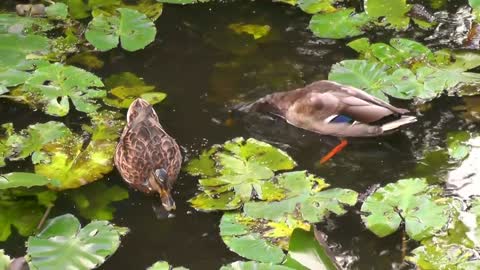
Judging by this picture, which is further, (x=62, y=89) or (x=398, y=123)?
(x=62, y=89)

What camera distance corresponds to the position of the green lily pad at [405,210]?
4.83m

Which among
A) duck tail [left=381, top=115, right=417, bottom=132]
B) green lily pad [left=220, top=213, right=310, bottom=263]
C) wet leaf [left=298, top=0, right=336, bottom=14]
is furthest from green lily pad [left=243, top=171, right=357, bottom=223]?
wet leaf [left=298, top=0, right=336, bottom=14]

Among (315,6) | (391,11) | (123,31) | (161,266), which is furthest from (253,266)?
(391,11)

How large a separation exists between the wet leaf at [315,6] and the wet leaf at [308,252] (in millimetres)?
3333

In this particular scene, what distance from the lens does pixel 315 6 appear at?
6965mm

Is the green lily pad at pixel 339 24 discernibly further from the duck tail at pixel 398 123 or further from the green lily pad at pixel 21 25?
the green lily pad at pixel 21 25

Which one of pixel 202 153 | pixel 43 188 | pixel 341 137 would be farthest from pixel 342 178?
pixel 43 188

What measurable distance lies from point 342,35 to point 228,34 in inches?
39.6

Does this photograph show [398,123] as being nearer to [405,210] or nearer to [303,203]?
[405,210]

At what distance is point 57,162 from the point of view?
542cm

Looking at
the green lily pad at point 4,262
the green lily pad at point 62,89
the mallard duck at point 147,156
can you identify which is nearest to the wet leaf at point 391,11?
the mallard duck at point 147,156

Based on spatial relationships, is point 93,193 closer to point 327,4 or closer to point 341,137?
point 341,137

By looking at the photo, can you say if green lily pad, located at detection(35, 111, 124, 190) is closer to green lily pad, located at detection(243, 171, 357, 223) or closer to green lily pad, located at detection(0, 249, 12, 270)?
green lily pad, located at detection(0, 249, 12, 270)

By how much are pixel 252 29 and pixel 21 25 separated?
6.56 feet
